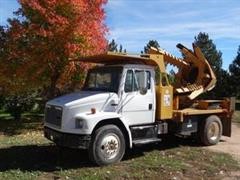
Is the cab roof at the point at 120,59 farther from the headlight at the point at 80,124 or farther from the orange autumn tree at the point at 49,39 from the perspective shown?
the orange autumn tree at the point at 49,39

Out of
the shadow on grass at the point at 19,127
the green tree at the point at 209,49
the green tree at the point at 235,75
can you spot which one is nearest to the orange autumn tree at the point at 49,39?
the shadow on grass at the point at 19,127

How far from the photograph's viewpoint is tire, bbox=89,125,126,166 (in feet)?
35.8

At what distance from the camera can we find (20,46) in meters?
18.1

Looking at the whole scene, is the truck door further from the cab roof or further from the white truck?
the cab roof

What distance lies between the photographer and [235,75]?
3759cm

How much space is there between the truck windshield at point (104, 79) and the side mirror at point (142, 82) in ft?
2.04

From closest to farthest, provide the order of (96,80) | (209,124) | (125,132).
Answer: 1. (125,132)
2. (96,80)
3. (209,124)

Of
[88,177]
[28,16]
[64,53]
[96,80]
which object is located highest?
[28,16]

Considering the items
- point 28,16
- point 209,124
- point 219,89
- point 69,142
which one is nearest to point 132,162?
point 69,142

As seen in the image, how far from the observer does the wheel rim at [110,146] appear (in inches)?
437

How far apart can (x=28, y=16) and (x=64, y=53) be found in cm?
207

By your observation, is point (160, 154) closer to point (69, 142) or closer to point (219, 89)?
point (69, 142)

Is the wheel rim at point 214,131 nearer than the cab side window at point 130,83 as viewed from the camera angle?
No

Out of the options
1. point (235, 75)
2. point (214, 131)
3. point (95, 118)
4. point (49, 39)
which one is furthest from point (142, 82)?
point (235, 75)
